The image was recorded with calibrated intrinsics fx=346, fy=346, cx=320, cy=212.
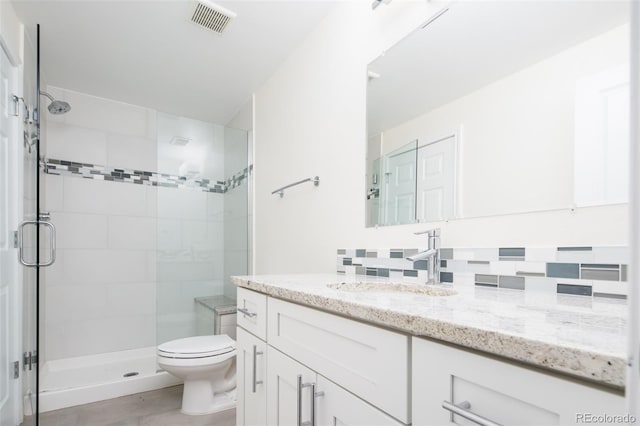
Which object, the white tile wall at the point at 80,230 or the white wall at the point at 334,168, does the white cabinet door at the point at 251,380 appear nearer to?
the white wall at the point at 334,168

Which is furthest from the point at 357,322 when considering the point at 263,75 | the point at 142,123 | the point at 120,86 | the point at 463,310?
the point at 142,123

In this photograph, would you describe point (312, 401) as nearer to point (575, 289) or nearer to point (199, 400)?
point (575, 289)

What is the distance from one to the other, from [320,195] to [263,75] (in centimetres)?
126

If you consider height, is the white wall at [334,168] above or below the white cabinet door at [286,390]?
above

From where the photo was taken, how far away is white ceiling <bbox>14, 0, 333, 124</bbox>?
1.96 metres

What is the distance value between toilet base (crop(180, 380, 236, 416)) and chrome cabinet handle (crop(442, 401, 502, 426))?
2076 mm

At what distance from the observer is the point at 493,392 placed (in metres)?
0.51

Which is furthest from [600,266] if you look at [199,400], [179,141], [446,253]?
[179,141]

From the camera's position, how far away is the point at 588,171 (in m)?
0.90

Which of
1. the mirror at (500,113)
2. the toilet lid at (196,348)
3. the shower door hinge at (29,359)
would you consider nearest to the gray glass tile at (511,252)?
the mirror at (500,113)

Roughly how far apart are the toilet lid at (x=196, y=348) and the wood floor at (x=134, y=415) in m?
0.39

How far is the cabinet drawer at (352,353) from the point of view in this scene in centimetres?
66

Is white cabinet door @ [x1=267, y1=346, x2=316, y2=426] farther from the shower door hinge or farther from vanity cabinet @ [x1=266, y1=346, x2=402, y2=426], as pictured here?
the shower door hinge

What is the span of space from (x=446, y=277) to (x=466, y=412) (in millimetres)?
770
